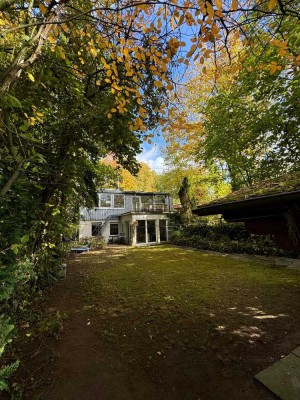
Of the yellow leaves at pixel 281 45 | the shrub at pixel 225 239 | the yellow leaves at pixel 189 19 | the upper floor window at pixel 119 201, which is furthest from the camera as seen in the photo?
the upper floor window at pixel 119 201

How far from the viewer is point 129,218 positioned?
1969 cm

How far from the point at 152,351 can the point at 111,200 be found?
19220 mm

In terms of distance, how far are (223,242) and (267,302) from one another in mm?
8095

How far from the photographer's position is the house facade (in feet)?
64.0

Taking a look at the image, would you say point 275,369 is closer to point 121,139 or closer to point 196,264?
point 121,139

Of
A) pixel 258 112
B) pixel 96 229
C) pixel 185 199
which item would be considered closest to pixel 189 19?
pixel 258 112

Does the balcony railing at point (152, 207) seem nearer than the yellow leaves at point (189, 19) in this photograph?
No

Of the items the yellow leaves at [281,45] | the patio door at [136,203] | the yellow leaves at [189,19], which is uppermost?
the patio door at [136,203]

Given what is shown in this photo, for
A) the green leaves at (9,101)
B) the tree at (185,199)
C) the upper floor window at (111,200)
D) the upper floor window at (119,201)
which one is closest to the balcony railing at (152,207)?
the upper floor window at (119,201)

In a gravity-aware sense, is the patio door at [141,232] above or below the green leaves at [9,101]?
below

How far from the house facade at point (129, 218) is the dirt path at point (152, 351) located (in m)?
13.6

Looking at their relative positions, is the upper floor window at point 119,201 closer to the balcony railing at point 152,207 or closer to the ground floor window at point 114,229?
the balcony railing at point 152,207

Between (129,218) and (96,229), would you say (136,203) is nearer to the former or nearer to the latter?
(129,218)

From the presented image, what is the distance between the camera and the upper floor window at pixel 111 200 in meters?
21.7
